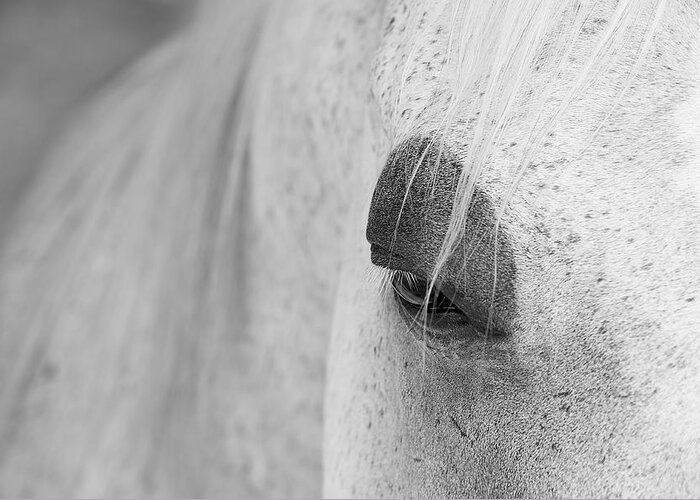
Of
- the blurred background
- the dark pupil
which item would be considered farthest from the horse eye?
the blurred background

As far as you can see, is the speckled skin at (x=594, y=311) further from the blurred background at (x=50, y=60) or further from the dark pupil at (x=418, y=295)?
the blurred background at (x=50, y=60)

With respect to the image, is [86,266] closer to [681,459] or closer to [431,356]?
[431,356]

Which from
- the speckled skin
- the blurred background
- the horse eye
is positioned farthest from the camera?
the blurred background

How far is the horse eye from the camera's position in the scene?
2.15 feet

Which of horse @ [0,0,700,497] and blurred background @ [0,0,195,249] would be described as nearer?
horse @ [0,0,700,497]

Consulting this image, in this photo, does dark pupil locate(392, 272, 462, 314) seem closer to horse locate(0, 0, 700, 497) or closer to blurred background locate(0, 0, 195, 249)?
horse locate(0, 0, 700, 497)

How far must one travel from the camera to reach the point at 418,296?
682 mm

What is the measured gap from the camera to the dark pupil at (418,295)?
2.15 feet

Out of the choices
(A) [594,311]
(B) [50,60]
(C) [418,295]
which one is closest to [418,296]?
(C) [418,295]

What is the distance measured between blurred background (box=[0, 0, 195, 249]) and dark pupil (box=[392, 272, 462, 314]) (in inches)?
33.4

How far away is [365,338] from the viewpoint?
2.64ft

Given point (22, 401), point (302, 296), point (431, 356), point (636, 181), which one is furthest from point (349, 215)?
point (22, 401)

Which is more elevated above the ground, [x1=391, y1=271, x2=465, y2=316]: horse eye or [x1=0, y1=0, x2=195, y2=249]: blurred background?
[x1=0, y1=0, x2=195, y2=249]: blurred background

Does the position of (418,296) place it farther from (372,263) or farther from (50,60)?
(50,60)
